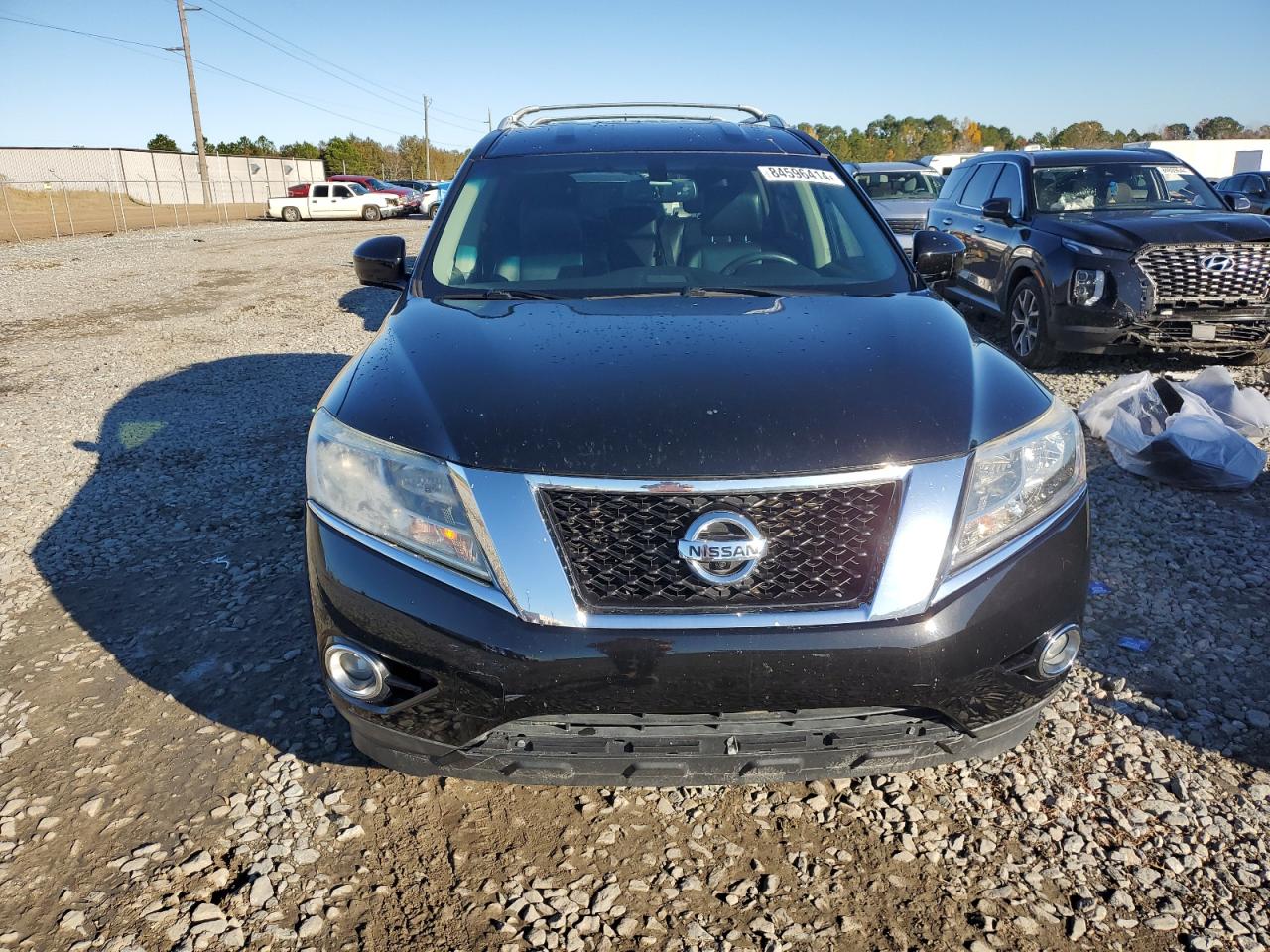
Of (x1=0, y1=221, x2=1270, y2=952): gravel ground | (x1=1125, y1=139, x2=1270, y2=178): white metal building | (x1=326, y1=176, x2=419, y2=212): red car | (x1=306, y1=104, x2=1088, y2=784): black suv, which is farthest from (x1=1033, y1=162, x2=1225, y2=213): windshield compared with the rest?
(x1=1125, y1=139, x2=1270, y2=178): white metal building

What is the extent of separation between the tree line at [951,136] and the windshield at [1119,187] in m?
67.9

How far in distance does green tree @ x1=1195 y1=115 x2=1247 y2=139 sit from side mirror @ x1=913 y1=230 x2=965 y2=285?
97077mm

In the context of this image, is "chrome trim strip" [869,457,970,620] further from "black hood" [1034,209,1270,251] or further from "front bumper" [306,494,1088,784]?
"black hood" [1034,209,1270,251]

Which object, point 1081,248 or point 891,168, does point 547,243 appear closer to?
point 1081,248

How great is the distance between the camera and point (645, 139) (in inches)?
144

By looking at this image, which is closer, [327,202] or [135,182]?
[327,202]

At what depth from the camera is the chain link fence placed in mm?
42125

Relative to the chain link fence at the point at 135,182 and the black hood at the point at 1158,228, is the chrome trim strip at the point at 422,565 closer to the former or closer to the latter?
the black hood at the point at 1158,228

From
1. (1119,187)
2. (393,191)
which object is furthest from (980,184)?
(393,191)

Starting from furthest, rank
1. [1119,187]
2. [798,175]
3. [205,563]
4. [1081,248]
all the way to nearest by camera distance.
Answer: [1119,187]
[1081,248]
[205,563]
[798,175]

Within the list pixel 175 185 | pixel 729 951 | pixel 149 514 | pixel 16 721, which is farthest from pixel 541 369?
pixel 175 185

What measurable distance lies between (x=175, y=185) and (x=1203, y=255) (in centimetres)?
5396

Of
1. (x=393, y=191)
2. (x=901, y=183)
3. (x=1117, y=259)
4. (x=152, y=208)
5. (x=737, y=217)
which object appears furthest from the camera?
(x=152, y=208)

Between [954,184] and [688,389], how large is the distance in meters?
9.21
